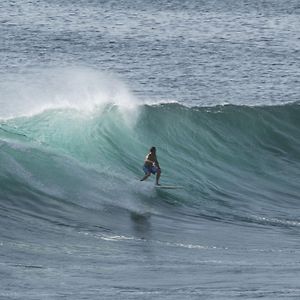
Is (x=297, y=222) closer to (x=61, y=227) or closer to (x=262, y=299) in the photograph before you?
(x=61, y=227)

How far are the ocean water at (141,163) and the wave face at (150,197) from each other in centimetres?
7

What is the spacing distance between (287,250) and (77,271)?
6.22 m

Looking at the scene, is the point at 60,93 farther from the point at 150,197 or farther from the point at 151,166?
the point at 150,197

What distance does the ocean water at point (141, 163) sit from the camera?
25.3 metres

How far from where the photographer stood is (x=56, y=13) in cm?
7381

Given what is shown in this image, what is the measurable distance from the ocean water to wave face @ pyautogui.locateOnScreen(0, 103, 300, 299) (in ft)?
0.22

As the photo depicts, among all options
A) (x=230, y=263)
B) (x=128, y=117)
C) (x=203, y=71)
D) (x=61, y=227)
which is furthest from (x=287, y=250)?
(x=203, y=71)

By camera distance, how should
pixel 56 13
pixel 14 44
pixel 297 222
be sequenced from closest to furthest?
pixel 297 222, pixel 14 44, pixel 56 13

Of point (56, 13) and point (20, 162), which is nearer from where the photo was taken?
point (20, 162)

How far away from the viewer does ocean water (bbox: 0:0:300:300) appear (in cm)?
2530

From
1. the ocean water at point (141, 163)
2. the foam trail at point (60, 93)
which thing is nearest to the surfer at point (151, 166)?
the ocean water at point (141, 163)

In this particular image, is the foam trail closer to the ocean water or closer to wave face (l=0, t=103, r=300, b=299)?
the ocean water

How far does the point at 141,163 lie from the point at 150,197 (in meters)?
4.09

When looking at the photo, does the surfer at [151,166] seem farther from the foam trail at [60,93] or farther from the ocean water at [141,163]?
the foam trail at [60,93]
